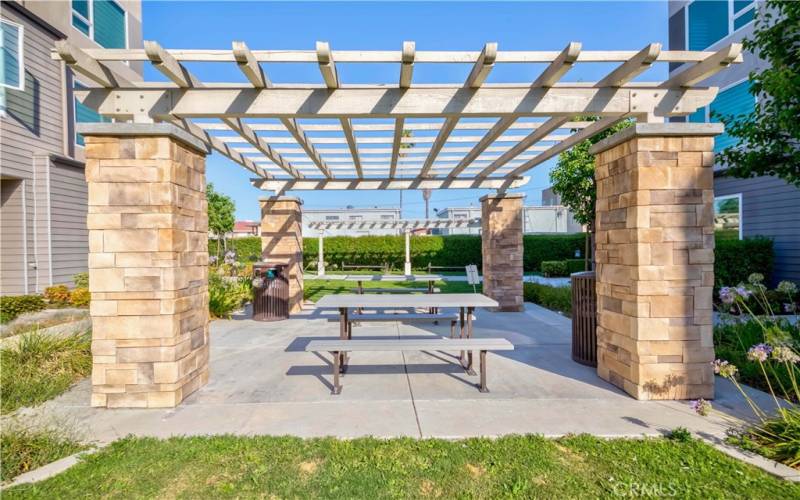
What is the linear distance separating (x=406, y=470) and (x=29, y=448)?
2530 mm

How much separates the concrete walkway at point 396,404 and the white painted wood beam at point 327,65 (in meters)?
2.98

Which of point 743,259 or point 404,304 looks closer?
point 404,304

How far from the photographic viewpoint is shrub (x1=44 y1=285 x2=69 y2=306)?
7.54 meters

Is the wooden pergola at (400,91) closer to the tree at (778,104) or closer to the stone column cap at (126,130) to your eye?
the stone column cap at (126,130)

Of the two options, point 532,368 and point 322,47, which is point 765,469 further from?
point 322,47

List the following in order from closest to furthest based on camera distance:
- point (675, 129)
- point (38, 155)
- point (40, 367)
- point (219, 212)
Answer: point (675, 129), point (40, 367), point (38, 155), point (219, 212)

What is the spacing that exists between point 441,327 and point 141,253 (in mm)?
4779

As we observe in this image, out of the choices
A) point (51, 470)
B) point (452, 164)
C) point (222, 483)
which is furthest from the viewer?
point (452, 164)

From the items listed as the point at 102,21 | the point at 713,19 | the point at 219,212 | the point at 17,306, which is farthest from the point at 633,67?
the point at 219,212

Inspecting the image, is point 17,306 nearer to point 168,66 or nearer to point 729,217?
point 168,66

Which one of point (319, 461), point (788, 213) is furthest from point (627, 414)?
point (788, 213)

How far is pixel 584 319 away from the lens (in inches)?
181

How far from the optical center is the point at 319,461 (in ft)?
8.13

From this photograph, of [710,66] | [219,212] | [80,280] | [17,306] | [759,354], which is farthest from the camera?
[219,212]
